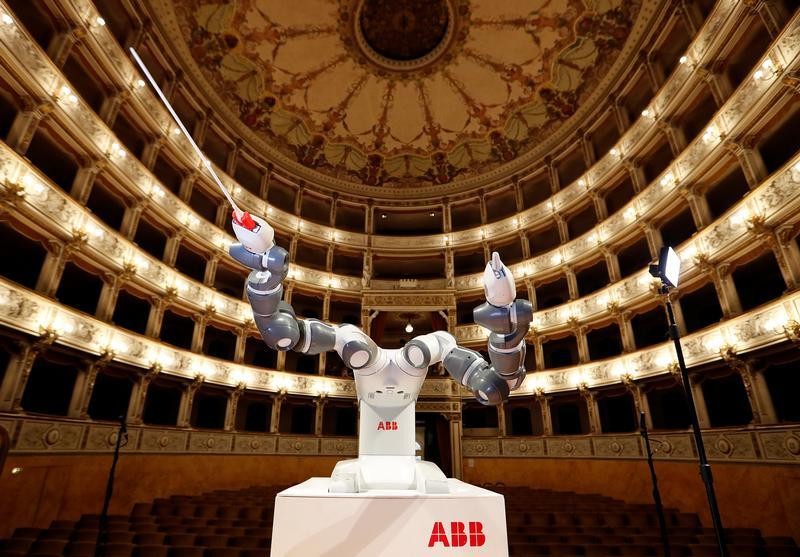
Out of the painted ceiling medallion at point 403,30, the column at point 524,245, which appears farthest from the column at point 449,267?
the painted ceiling medallion at point 403,30

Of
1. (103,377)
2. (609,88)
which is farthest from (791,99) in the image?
(103,377)

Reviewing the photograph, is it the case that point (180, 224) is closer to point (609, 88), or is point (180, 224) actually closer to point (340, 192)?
point (340, 192)

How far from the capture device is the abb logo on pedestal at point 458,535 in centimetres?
256

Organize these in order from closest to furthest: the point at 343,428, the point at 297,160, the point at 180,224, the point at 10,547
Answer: the point at 10,547
the point at 180,224
the point at 343,428
the point at 297,160

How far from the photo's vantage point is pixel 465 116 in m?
20.2

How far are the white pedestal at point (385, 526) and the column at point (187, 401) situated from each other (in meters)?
13.1

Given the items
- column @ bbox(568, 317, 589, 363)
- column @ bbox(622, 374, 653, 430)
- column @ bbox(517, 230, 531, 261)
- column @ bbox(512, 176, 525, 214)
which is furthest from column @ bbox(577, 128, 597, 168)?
column @ bbox(622, 374, 653, 430)

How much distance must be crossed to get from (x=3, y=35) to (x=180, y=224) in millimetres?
6788

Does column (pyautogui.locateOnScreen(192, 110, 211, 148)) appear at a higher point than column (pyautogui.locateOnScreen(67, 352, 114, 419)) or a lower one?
higher

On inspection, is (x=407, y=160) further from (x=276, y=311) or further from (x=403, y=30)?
(x=276, y=311)

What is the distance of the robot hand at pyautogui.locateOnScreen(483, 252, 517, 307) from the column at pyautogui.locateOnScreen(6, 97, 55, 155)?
11.4 m

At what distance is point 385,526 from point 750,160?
41.2 ft

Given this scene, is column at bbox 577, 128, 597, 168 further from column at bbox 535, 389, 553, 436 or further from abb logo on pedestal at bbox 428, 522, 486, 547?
abb logo on pedestal at bbox 428, 522, 486, 547

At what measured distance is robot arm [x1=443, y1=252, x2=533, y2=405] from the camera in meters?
2.81
